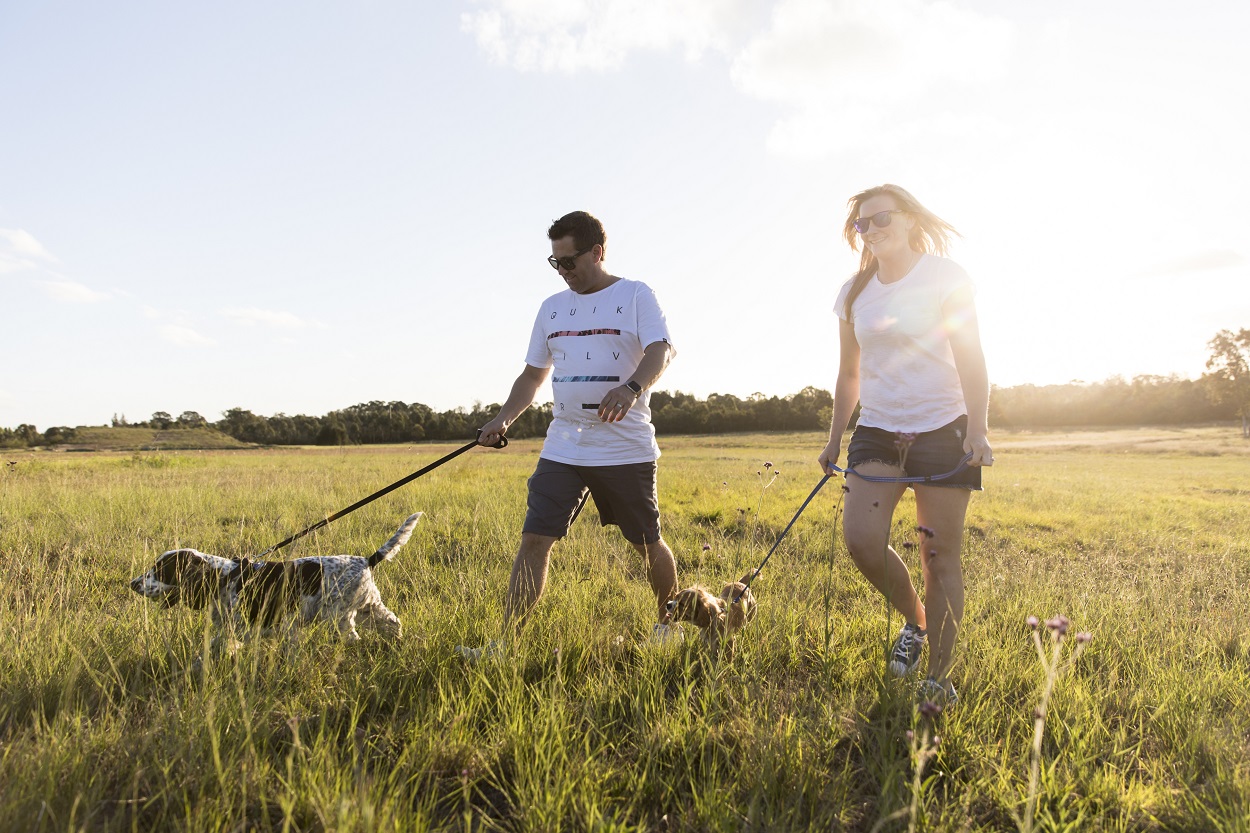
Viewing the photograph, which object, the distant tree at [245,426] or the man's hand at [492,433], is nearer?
the man's hand at [492,433]

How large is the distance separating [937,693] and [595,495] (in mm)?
1789

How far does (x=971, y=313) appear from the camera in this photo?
284 cm

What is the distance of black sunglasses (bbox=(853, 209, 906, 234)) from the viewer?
3.04 metres

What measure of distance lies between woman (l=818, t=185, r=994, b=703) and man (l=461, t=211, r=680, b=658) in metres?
1.01

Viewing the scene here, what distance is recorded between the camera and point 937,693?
251 centimetres

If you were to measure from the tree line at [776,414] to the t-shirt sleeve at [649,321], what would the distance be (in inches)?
2286

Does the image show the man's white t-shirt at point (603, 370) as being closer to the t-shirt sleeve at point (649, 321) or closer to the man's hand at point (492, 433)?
the t-shirt sleeve at point (649, 321)

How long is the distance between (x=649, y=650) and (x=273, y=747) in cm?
147

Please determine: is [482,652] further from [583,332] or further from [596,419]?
[583,332]

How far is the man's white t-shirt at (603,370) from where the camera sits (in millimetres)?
3467

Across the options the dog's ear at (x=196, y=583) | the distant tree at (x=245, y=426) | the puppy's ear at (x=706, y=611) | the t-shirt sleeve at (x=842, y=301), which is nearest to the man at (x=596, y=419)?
the puppy's ear at (x=706, y=611)

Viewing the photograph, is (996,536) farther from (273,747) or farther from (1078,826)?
(273,747)

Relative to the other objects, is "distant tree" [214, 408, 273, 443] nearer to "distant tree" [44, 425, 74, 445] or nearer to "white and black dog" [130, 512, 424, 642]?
"distant tree" [44, 425, 74, 445]

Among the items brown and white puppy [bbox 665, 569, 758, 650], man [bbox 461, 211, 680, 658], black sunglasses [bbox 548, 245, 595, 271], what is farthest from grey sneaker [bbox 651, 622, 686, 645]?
black sunglasses [bbox 548, 245, 595, 271]
